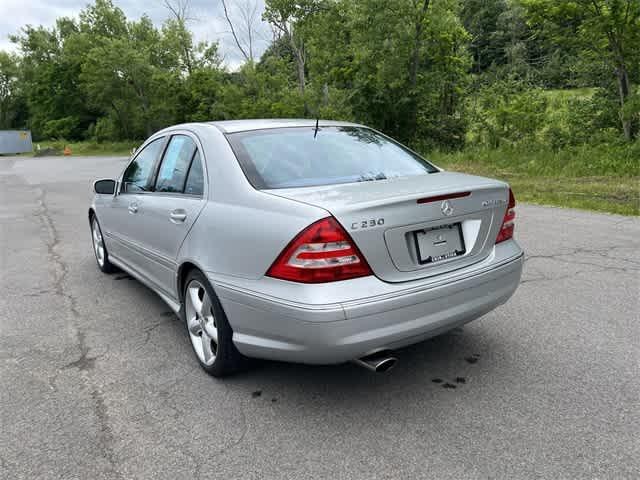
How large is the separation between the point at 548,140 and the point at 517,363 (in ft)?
42.7

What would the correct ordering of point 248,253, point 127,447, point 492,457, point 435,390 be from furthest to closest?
1. point 435,390
2. point 248,253
3. point 127,447
4. point 492,457

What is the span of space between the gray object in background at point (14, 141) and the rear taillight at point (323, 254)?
5905 cm

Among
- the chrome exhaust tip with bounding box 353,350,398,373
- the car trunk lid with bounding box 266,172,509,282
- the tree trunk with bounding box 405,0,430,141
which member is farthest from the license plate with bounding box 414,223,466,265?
the tree trunk with bounding box 405,0,430,141

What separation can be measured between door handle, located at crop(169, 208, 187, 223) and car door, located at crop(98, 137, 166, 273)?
0.73m

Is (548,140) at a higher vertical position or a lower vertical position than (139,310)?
higher

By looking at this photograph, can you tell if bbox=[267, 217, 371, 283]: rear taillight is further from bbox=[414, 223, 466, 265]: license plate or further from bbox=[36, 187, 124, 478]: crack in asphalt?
bbox=[36, 187, 124, 478]: crack in asphalt

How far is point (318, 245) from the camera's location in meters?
2.61

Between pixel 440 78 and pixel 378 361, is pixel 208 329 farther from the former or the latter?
pixel 440 78

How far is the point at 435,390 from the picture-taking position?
10.0 feet

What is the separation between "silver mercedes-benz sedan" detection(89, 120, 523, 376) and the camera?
2621 millimetres

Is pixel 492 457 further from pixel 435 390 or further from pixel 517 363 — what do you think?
pixel 517 363

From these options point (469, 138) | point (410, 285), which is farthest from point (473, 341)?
point (469, 138)

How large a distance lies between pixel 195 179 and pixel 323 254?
1.37m

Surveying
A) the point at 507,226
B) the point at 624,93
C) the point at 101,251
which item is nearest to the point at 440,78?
the point at 624,93
